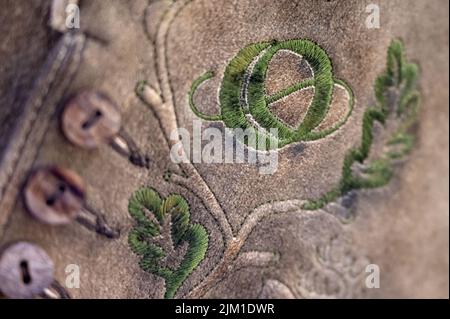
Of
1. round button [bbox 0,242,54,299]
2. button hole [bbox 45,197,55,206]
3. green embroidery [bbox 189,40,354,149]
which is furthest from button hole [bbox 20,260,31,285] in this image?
green embroidery [bbox 189,40,354,149]

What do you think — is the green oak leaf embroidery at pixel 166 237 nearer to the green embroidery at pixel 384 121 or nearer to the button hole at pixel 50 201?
the button hole at pixel 50 201

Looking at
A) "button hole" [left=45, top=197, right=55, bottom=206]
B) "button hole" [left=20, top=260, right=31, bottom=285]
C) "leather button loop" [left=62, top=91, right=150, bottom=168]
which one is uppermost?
"leather button loop" [left=62, top=91, right=150, bottom=168]

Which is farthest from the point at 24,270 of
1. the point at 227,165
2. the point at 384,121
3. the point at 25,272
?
the point at 384,121

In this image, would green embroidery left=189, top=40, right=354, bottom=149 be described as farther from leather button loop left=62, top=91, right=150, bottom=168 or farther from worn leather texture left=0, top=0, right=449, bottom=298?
leather button loop left=62, top=91, right=150, bottom=168

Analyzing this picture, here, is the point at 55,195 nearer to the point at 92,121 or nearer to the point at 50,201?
the point at 50,201
